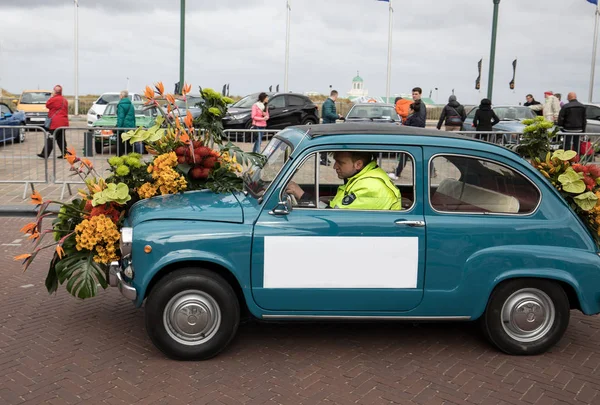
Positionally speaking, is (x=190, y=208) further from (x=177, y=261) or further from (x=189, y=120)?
(x=189, y=120)

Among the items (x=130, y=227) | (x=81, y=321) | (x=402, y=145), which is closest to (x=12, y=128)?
(x=81, y=321)

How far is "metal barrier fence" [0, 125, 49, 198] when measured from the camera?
1195 cm

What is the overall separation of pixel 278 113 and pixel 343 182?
18868 millimetres

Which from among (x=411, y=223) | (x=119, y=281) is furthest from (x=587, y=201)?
(x=119, y=281)

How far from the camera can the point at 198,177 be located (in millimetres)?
5891

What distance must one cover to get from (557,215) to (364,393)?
205 centimetres

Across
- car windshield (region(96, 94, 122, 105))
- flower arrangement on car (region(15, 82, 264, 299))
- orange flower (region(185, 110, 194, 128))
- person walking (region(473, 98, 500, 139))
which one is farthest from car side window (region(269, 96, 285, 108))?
orange flower (region(185, 110, 194, 128))

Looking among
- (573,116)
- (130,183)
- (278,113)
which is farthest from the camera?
(278,113)

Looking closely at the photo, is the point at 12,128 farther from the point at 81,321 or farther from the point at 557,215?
the point at 557,215

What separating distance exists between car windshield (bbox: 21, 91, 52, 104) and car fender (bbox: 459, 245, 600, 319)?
3024 centimetres

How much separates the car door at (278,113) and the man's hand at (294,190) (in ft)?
61.5

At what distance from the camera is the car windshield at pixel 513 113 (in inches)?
863

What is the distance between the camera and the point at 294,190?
17.4 ft

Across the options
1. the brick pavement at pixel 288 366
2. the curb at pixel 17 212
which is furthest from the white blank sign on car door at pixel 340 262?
the curb at pixel 17 212
